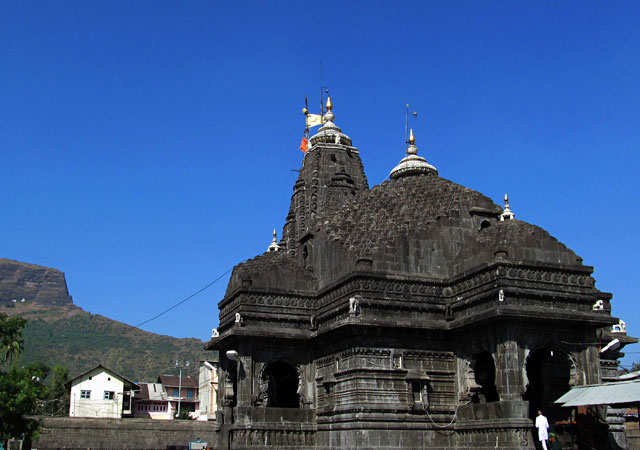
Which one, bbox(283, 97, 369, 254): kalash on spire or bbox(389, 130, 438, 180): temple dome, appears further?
bbox(283, 97, 369, 254): kalash on spire

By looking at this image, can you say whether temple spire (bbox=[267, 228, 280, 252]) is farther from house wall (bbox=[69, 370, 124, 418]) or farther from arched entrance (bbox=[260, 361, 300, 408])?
house wall (bbox=[69, 370, 124, 418])

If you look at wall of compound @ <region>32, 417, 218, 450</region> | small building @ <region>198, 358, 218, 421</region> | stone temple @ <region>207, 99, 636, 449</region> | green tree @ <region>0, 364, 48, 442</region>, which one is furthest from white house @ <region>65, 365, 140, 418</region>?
stone temple @ <region>207, 99, 636, 449</region>

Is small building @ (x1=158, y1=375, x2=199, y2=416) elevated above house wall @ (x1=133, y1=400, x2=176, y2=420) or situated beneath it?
elevated above

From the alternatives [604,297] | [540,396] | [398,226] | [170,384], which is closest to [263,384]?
[398,226]

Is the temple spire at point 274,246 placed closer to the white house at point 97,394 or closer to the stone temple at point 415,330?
the stone temple at point 415,330

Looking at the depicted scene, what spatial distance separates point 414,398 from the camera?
955 inches

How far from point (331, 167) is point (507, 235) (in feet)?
40.1

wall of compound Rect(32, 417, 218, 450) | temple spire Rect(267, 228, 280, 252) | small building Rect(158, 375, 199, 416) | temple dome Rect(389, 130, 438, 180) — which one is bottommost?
wall of compound Rect(32, 417, 218, 450)

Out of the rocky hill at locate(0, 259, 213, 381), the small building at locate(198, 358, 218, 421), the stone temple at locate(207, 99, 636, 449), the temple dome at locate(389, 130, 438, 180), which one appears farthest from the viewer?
the rocky hill at locate(0, 259, 213, 381)

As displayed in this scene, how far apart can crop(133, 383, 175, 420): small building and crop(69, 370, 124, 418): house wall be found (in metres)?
5.52

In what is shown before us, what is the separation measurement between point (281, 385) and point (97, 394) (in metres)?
31.5

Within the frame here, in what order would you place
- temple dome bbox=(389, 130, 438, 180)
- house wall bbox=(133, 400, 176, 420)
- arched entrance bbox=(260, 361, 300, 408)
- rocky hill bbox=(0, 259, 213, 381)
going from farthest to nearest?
1. rocky hill bbox=(0, 259, 213, 381)
2. house wall bbox=(133, 400, 176, 420)
3. temple dome bbox=(389, 130, 438, 180)
4. arched entrance bbox=(260, 361, 300, 408)

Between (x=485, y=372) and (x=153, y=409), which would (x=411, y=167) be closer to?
(x=485, y=372)

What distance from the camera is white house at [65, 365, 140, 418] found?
5547 cm
